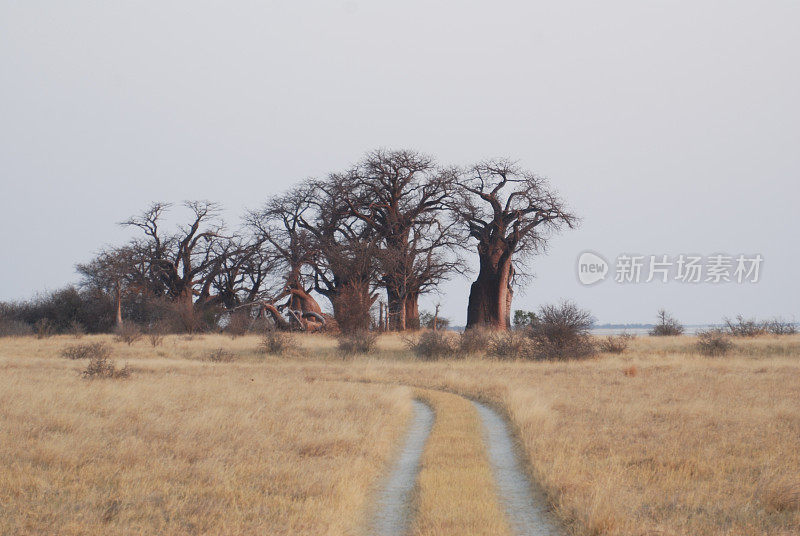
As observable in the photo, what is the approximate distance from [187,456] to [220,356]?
15.9 metres

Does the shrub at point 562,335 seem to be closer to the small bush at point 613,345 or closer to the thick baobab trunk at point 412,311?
the small bush at point 613,345

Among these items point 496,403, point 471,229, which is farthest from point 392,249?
point 496,403

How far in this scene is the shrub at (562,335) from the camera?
23438 millimetres

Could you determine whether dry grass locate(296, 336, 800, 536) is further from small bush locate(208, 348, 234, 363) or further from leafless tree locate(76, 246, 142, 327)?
leafless tree locate(76, 246, 142, 327)

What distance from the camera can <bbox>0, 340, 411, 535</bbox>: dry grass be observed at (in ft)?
20.1

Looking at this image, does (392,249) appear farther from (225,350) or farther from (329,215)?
(225,350)

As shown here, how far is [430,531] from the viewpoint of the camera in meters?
5.70

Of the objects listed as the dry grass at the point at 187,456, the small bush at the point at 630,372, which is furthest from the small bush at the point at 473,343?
the dry grass at the point at 187,456

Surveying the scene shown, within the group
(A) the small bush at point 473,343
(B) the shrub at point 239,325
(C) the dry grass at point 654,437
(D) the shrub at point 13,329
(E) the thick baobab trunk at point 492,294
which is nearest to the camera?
(C) the dry grass at point 654,437

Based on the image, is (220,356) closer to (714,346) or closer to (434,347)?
(434,347)

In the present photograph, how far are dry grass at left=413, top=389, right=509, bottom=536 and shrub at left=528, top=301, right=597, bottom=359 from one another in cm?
1265

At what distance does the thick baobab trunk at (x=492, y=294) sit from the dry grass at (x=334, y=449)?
17888 mm

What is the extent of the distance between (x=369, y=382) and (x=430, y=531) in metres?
12.7

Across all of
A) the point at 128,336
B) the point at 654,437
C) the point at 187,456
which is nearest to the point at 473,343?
the point at 128,336
